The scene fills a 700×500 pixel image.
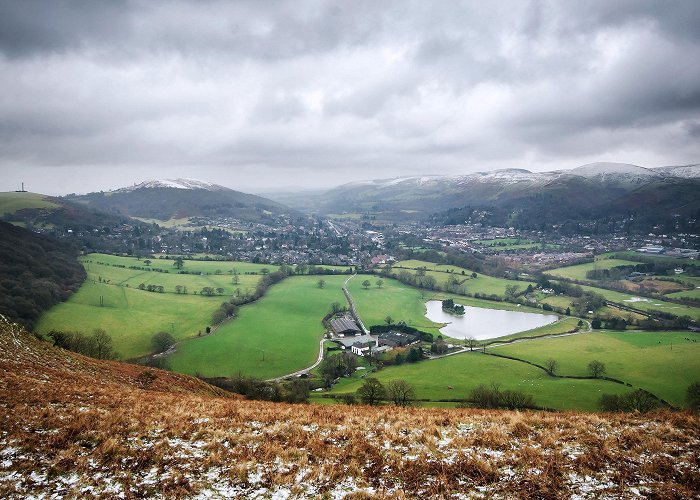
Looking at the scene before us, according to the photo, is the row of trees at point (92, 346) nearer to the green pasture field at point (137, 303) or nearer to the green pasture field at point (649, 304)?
the green pasture field at point (137, 303)

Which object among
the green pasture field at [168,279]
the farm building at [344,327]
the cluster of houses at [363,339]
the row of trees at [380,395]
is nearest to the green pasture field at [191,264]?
the green pasture field at [168,279]

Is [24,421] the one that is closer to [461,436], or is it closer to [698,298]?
[461,436]

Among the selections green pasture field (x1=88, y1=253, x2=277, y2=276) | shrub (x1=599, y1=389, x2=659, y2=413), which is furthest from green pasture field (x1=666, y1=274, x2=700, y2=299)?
green pasture field (x1=88, y1=253, x2=277, y2=276)

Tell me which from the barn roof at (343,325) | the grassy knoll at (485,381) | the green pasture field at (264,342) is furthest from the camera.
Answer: the barn roof at (343,325)

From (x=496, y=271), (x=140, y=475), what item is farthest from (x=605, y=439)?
(x=496, y=271)

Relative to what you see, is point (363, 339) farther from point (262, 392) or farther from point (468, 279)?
point (468, 279)
